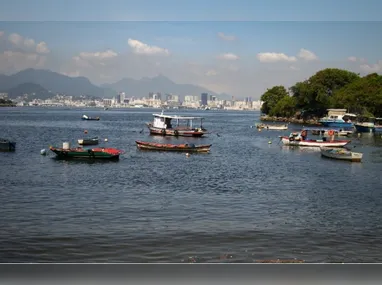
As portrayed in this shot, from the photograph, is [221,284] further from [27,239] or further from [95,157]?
[95,157]

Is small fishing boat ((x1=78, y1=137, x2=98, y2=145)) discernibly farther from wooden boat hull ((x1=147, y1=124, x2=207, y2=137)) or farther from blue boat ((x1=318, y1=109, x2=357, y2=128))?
blue boat ((x1=318, y1=109, x2=357, y2=128))

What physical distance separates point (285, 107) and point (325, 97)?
512cm

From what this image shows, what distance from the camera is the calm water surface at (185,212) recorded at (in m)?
4.32

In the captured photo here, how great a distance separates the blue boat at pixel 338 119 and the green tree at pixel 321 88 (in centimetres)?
190

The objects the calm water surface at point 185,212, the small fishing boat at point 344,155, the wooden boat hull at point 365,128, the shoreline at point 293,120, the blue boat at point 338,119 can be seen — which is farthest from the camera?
the shoreline at point 293,120

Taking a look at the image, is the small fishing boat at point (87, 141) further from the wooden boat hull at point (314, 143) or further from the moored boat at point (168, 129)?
the wooden boat hull at point (314, 143)

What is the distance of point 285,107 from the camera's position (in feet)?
127

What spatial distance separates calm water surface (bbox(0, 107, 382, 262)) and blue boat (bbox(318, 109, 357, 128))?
18649mm

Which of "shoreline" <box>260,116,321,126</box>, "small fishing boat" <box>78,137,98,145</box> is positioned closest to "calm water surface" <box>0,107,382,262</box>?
"small fishing boat" <box>78,137,98,145</box>

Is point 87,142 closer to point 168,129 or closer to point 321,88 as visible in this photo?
point 168,129

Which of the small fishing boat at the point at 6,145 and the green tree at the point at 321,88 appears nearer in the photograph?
the small fishing boat at the point at 6,145

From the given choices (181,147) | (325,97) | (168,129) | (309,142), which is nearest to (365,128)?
(325,97)

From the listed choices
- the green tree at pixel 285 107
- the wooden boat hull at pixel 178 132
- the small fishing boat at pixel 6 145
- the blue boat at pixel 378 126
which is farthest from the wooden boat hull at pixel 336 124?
the small fishing boat at pixel 6 145

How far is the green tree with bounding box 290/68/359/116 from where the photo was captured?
34.1m
